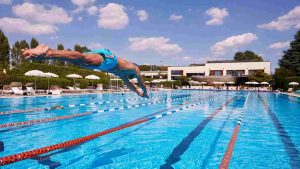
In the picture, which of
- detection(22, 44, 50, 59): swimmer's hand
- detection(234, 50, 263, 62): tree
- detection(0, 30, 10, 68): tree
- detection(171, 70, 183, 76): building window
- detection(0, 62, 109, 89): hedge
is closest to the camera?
detection(22, 44, 50, 59): swimmer's hand

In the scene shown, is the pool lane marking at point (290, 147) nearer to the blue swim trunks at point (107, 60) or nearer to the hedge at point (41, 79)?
the blue swim trunks at point (107, 60)

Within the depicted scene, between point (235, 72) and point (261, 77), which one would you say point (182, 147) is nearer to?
point (261, 77)

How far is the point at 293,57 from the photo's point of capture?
48.3 meters

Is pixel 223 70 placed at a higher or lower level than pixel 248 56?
lower

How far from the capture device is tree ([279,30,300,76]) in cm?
4697

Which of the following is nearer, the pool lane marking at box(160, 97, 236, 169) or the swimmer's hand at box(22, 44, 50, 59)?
the swimmer's hand at box(22, 44, 50, 59)

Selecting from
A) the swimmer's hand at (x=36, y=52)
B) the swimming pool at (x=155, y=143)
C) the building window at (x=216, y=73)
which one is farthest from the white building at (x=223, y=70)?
the swimmer's hand at (x=36, y=52)

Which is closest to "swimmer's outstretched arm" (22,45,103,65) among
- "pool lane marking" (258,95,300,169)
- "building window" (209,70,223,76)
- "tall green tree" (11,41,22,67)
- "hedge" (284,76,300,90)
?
"pool lane marking" (258,95,300,169)

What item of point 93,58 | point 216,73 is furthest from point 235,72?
point 93,58

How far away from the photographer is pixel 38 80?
84.4ft

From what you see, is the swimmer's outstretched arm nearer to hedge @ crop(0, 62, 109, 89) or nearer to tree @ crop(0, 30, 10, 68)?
hedge @ crop(0, 62, 109, 89)

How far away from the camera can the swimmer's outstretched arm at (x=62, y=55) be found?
111 inches

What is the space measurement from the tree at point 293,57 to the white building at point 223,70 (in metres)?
5.75

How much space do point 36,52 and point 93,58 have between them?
1.04 meters
